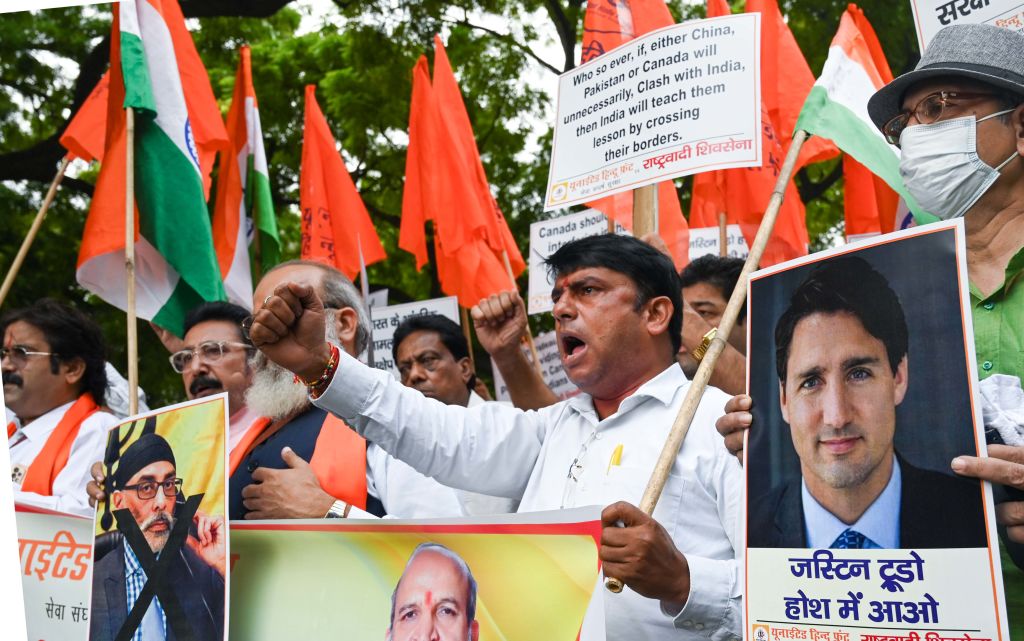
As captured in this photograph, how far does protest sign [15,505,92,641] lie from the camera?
3.27 metres

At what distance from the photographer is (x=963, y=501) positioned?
168cm

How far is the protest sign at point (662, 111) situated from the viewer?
9.88ft

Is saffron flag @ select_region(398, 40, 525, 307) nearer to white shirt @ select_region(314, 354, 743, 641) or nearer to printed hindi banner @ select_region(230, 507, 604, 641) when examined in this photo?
white shirt @ select_region(314, 354, 743, 641)

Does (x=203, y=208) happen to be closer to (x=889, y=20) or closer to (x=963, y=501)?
(x=963, y=501)

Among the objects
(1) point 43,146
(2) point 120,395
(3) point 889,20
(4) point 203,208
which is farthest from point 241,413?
(1) point 43,146

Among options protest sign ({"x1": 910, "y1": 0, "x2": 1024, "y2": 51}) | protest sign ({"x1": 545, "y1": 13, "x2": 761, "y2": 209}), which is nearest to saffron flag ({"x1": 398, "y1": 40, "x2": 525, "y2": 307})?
protest sign ({"x1": 545, "y1": 13, "x2": 761, "y2": 209})

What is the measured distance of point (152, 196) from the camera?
474 centimetres

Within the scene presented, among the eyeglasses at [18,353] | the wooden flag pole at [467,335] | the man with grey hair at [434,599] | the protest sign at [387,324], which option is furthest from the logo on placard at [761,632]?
the protest sign at [387,324]

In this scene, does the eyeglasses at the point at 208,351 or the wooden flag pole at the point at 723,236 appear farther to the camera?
the wooden flag pole at the point at 723,236

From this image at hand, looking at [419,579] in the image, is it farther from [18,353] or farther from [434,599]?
[18,353]

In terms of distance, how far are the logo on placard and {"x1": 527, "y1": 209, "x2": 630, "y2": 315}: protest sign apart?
4460 millimetres

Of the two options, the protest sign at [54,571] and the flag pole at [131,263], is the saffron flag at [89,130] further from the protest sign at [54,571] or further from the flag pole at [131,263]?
the protest sign at [54,571]

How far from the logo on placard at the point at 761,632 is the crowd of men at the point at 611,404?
0.18 m

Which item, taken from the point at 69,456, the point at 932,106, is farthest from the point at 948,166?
the point at 69,456
